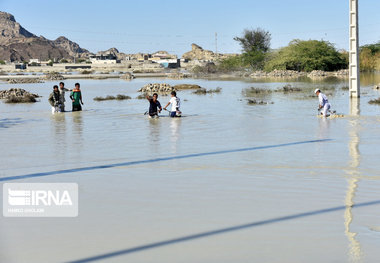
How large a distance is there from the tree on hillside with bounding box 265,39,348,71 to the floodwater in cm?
7152

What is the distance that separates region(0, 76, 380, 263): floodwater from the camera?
589 cm

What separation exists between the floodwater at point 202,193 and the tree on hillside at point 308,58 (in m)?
71.5

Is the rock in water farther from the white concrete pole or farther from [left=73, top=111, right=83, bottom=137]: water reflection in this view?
the white concrete pole

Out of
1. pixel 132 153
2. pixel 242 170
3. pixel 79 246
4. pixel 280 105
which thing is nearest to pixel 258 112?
pixel 280 105

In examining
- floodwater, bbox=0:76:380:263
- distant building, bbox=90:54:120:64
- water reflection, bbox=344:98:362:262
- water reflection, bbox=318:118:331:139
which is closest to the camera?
water reflection, bbox=344:98:362:262

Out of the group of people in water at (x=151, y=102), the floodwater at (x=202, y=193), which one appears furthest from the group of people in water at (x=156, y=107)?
the floodwater at (x=202, y=193)

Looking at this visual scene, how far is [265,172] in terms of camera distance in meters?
10.0

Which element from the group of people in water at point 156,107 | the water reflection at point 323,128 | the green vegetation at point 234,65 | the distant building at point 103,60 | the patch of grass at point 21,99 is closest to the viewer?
the water reflection at point 323,128

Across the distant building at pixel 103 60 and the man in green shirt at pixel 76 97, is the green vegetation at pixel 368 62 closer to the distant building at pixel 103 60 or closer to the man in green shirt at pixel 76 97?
the man in green shirt at pixel 76 97

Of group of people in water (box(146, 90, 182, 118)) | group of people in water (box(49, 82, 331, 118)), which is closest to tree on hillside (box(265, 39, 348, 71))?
group of people in water (box(49, 82, 331, 118))

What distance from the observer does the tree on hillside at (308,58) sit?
86.5 metres

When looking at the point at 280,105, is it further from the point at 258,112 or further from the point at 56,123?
the point at 56,123

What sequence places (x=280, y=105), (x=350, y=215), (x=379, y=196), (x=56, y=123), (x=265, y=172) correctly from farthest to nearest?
(x=280, y=105)
(x=56, y=123)
(x=265, y=172)
(x=379, y=196)
(x=350, y=215)

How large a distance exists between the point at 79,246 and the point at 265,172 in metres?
4.85
